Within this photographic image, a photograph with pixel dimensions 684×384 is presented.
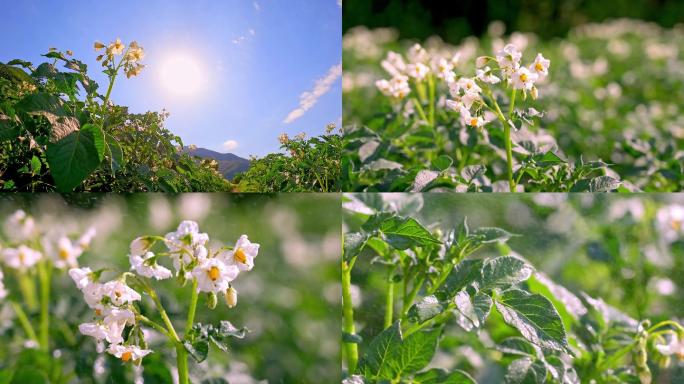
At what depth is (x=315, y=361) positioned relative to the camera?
156cm

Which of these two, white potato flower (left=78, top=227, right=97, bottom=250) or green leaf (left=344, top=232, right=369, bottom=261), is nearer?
green leaf (left=344, top=232, right=369, bottom=261)

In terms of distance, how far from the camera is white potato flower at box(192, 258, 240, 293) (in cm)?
105

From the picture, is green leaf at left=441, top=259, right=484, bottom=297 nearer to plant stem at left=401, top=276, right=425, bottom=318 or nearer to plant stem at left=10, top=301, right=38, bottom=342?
plant stem at left=401, top=276, right=425, bottom=318

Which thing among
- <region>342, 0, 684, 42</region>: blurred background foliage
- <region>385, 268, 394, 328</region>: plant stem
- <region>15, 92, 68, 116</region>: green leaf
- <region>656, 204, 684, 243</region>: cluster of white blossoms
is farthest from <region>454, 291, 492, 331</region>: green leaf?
<region>342, 0, 684, 42</region>: blurred background foliage

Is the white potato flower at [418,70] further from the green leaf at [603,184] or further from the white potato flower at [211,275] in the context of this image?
the white potato flower at [211,275]

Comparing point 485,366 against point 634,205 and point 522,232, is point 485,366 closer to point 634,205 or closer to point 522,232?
point 522,232

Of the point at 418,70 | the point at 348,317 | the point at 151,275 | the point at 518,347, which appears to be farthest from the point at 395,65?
the point at 151,275

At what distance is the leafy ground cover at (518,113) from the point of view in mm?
1383

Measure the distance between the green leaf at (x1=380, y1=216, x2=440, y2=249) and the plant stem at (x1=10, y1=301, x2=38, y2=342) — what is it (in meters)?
0.81

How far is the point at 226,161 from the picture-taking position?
1740mm

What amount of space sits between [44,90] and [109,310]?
0.73 metres

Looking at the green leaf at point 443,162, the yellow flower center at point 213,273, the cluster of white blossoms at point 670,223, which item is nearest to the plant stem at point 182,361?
the yellow flower center at point 213,273

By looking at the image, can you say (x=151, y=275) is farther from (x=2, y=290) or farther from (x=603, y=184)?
(x=603, y=184)

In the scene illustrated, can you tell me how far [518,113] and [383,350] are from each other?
540 millimetres
